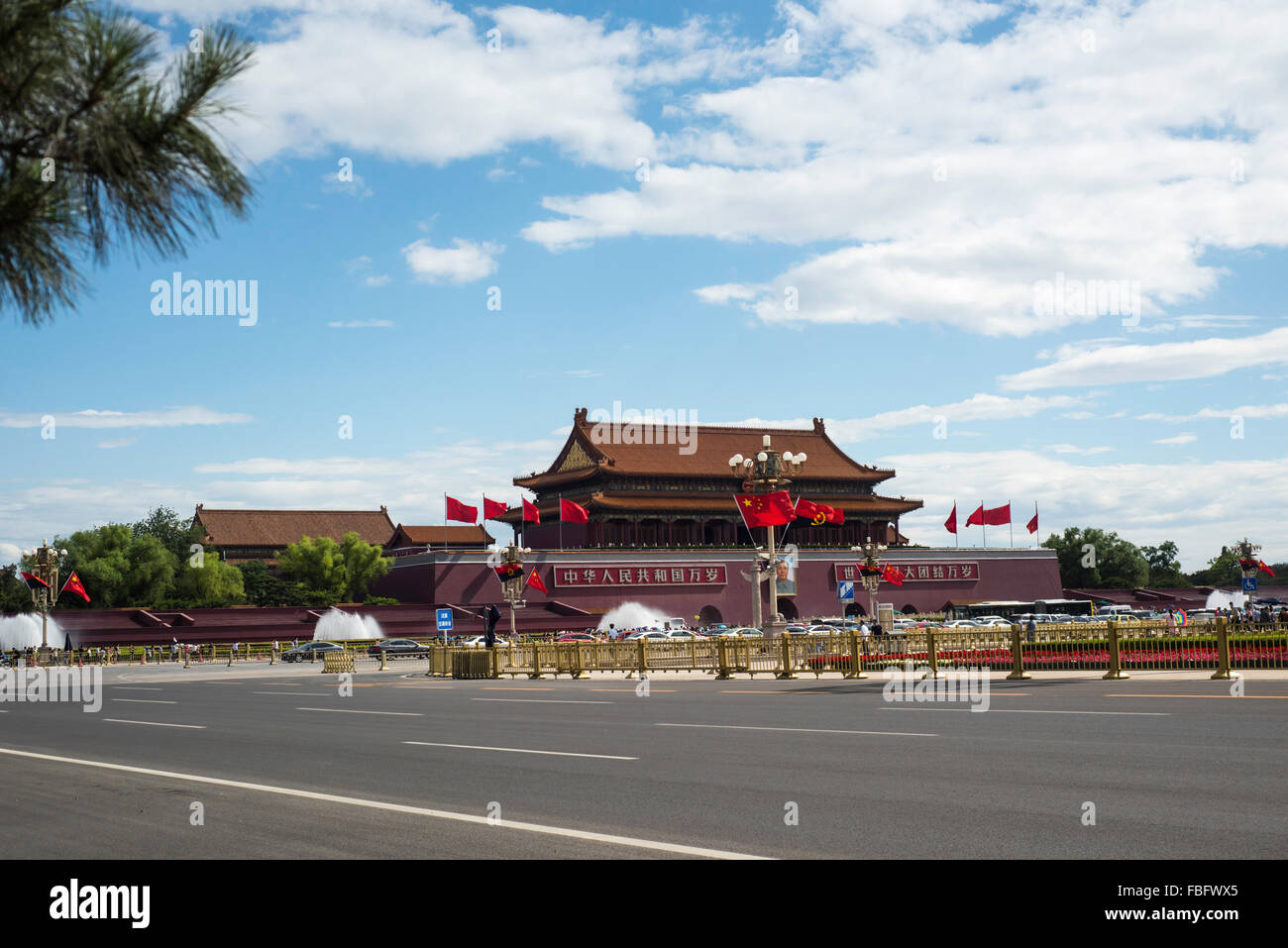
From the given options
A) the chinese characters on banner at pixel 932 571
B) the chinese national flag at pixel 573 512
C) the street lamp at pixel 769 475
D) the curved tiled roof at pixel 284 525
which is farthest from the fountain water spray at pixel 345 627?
the street lamp at pixel 769 475

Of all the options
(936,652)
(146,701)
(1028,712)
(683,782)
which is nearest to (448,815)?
(683,782)

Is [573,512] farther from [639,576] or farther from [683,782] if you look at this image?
[683,782]

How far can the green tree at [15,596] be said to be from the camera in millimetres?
67625

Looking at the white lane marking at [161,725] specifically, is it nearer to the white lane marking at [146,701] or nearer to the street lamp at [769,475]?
the white lane marking at [146,701]

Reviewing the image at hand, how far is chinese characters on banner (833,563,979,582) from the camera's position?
7569 centimetres

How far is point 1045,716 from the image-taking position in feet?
49.4

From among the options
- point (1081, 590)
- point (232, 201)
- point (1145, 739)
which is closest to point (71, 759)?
point (232, 201)

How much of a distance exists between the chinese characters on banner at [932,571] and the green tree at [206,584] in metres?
38.4

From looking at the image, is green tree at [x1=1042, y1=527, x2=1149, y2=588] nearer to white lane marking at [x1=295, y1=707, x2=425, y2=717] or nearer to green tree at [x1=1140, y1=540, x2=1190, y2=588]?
green tree at [x1=1140, y1=540, x2=1190, y2=588]

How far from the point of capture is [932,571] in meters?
78.4

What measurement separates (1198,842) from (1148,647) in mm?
21813

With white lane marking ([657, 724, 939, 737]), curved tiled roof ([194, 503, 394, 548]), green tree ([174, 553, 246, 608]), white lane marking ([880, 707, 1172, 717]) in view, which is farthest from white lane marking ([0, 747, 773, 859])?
curved tiled roof ([194, 503, 394, 548])

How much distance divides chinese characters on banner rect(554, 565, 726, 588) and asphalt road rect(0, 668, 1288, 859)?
49.1 m

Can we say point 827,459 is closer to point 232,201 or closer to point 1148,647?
point 1148,647
